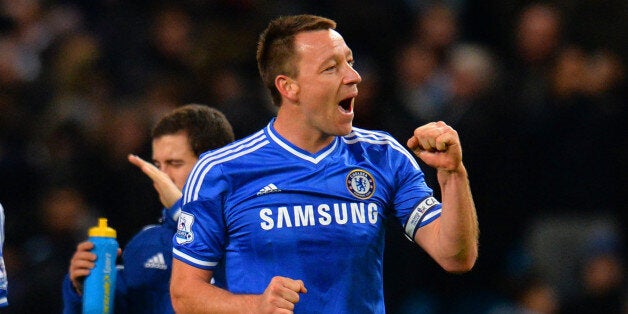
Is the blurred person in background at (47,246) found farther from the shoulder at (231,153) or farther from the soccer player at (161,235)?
the shoulder at (231,153)

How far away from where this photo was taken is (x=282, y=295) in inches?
142

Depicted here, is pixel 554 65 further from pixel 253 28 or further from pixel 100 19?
pixel 100 19

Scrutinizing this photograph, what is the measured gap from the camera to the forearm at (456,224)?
12.6ft

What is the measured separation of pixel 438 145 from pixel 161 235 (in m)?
1.46

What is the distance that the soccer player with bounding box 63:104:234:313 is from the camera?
456cm

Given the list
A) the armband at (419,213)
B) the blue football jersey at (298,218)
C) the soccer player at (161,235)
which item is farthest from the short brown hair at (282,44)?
the armband at (419,213)

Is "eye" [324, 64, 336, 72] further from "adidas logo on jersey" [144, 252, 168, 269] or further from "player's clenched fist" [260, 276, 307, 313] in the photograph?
"adidas logo on jersey" [144, 252, 168, 269]

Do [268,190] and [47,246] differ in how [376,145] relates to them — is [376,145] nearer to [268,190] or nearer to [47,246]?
[268,190]

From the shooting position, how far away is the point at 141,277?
4.63 m

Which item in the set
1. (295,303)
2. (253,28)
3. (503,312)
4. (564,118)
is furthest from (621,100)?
(295,303)

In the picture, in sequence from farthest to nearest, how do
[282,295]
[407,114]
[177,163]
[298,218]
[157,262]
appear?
[407,114] → [177,163] → [157,262] → [298,218] → [282,295]

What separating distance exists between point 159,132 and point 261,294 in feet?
4.05

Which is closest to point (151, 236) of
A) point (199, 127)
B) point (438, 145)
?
point (199, 127)

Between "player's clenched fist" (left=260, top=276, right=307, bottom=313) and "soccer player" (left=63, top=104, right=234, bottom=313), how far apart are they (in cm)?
100
